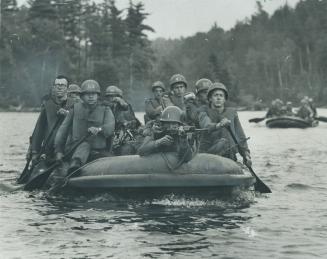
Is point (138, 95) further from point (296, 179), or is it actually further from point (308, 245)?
point (308, 245)

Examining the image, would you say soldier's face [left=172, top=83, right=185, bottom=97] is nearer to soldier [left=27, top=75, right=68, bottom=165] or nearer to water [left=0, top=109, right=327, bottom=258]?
soldier [left=27, top=75, right=68, bottom=165]

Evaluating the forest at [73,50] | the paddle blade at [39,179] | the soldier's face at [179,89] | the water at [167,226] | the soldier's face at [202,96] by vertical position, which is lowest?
the water at [167,226]

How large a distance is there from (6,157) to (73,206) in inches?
457

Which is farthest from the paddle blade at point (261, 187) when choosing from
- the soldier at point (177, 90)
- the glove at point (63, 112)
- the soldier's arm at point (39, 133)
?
the soldier's arm at point (39, 133)

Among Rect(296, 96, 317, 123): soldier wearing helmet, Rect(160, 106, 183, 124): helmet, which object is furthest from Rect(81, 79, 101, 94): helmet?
Rect(296, 96, 317, 123): soldier wearing helmet

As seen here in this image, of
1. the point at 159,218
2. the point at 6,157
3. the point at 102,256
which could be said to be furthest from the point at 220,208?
the point at 6,157

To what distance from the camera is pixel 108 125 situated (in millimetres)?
12125

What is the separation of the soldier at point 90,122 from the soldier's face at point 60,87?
1.24 m

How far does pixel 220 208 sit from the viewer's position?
10.9 m

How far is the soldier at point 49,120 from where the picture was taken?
13.5m

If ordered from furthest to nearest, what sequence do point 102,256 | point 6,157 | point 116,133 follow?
point 6,157 → point 116,133 → point 102,256

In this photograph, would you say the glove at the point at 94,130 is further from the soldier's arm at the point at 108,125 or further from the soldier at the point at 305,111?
the soldier at the point at 305,111

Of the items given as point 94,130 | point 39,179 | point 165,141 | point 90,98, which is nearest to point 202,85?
point 90,98

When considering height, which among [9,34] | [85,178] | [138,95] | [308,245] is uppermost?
[9,34]
